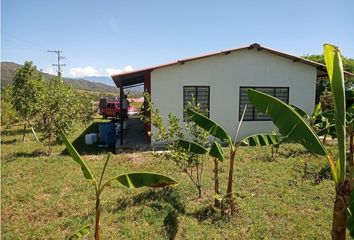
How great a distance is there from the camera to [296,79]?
1544 cm

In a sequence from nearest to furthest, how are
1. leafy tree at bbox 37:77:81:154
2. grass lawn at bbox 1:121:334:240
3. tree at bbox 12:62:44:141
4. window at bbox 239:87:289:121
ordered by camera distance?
grass lawn at bbox 1:121:334:240 < leafy tree at bbox 37:77:81:154 < window at bbox 239:87:289:121 < tree at bbox 12:62:44:141

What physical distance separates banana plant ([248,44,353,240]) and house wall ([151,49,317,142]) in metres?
9.97

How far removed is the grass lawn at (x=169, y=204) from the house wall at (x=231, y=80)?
4054mm

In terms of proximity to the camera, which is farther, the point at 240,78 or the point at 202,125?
the point at 240,78

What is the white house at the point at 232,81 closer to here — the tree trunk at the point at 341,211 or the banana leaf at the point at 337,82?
the banana leaf at the point at 337,82

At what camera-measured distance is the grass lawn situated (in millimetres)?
5812

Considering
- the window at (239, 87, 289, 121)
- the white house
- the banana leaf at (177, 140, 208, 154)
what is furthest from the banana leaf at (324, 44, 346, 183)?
the window at (239, 87, 289, 121)

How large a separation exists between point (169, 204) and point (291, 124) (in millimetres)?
4260

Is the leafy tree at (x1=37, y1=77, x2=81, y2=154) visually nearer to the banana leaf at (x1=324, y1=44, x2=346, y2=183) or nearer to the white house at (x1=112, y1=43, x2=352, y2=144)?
the white house at (x1=112, y1=43, x2=352, y2=144)

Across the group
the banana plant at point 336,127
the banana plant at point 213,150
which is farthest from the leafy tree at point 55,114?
the banana plant at point 336,127

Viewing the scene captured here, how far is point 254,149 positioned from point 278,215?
263 inches

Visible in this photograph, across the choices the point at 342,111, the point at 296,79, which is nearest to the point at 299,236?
the point at 342,111

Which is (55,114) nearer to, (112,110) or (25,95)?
(25,95)

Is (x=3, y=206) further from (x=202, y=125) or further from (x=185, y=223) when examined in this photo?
(x=202, y=125)
